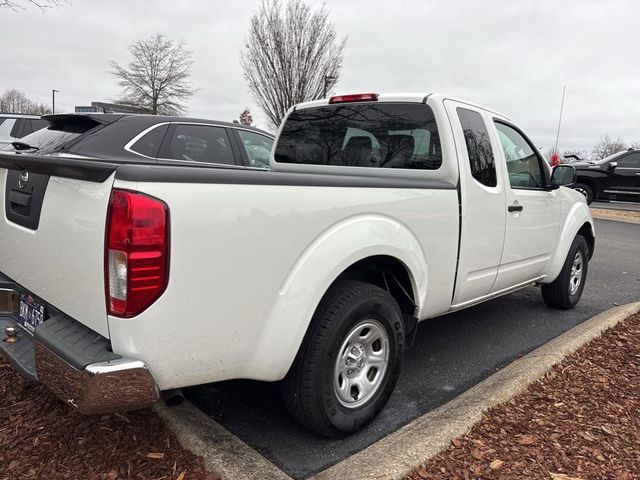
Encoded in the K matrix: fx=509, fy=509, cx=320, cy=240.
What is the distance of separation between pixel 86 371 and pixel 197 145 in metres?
4.62

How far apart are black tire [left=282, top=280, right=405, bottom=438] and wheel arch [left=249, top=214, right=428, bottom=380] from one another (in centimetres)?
10

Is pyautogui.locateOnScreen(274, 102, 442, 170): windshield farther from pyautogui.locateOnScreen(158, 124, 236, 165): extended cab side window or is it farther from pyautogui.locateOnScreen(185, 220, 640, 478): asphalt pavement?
pyautogui.locateOnScreen(158, 124, 236, 165): extended cab side window

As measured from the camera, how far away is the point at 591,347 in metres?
3.71

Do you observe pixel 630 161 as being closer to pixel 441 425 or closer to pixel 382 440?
pixel 441 425

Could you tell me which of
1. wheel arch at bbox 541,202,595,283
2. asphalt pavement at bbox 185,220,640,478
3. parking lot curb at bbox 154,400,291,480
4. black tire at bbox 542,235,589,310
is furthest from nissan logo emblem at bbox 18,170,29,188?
black tire at bbox 542,235,589,310

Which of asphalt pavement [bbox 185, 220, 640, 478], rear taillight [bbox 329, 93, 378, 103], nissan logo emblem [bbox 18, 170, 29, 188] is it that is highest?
rear taillight [bbox 329, 93, 378, 103]

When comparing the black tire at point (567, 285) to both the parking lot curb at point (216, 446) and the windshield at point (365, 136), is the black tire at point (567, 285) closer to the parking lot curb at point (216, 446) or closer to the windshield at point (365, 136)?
the windshield at point (365, 136)

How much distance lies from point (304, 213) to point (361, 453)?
1.18m

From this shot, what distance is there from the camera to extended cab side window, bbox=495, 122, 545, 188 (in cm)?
393

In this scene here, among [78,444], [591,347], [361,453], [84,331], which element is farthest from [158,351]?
[591,347]

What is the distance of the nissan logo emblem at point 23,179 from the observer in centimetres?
238

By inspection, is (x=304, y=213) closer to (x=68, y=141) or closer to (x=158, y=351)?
(x=158, y=351)

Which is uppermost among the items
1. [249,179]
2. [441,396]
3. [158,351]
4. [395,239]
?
[249,179]

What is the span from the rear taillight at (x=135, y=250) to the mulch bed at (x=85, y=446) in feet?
2.73
